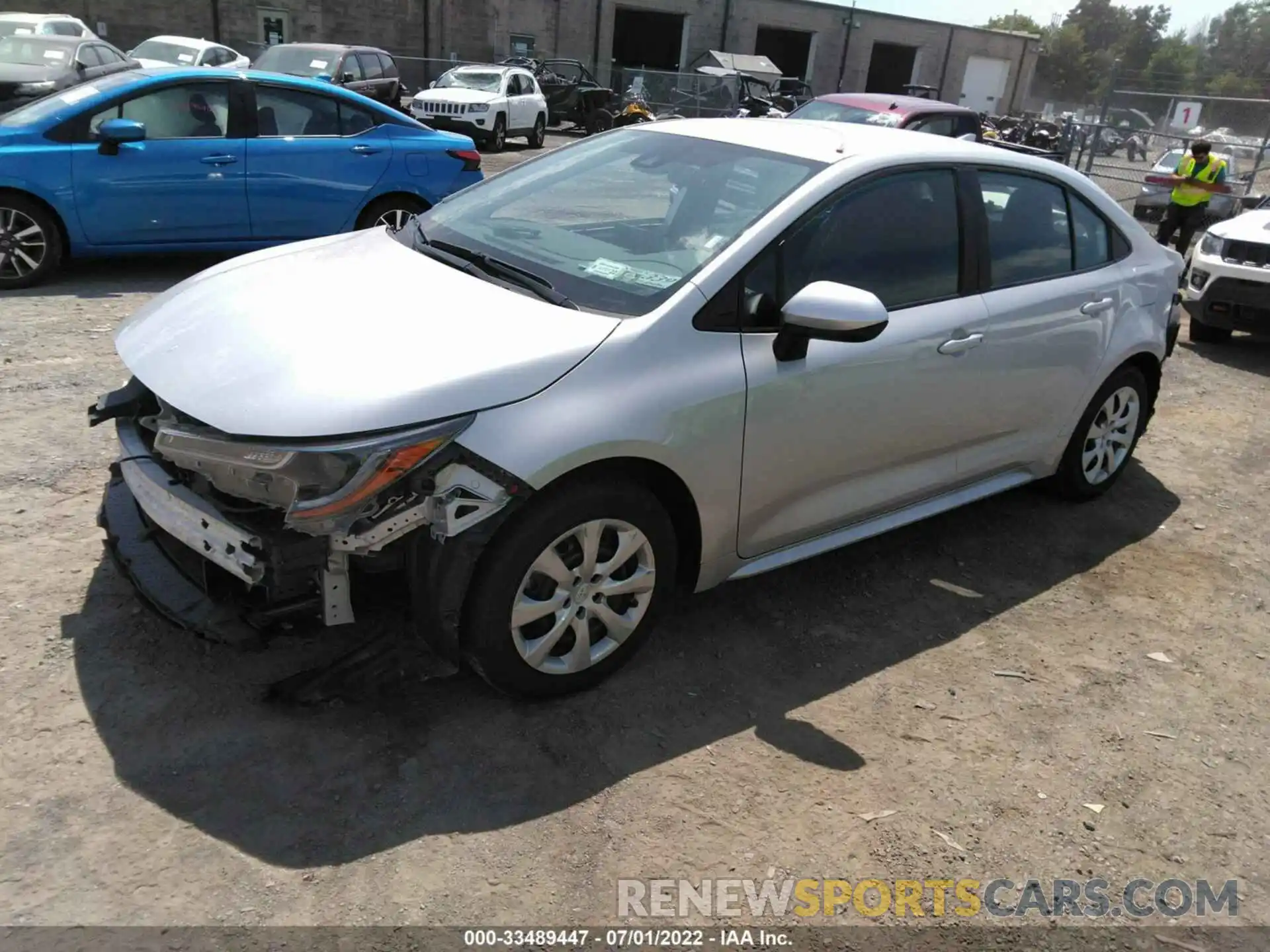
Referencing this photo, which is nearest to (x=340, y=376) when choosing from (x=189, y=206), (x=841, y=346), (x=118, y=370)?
(x=841, y=346)

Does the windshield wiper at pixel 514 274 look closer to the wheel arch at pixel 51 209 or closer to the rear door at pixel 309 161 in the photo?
the rear door at pixel 309 161

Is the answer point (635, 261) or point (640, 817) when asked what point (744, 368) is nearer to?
point (635, 261)

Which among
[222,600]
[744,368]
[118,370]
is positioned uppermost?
[744,368]

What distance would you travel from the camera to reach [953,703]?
3441 mm

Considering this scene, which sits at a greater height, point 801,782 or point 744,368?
point 744,368

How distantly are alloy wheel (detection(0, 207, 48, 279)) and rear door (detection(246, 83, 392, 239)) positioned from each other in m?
1.44

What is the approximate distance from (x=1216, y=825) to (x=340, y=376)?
2.87 meters

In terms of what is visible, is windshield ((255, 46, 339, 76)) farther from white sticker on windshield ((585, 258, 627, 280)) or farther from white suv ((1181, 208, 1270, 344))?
white sticker on windshield ((585, 258, 627, 280))

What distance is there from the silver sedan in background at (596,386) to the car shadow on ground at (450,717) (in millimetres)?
219

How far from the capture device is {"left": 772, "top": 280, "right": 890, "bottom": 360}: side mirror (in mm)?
3078

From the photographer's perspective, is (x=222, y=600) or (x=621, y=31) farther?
(x=621, y=31)

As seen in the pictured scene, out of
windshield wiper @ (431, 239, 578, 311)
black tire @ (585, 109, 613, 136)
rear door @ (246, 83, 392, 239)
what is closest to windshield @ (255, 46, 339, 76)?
black tire @ (585, 109, 613, 136)

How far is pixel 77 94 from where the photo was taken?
7.20 metres

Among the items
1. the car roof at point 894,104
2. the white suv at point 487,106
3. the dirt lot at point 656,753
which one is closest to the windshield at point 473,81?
the white suv at point 487,106
